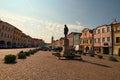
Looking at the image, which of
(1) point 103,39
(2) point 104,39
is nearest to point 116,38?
(2) point 104,39

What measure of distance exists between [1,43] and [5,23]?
31.4ft

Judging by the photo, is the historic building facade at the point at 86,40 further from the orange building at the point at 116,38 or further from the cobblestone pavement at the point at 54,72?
the cobblestone pavement at the point at 54,72

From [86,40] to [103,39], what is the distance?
11752 millimetres

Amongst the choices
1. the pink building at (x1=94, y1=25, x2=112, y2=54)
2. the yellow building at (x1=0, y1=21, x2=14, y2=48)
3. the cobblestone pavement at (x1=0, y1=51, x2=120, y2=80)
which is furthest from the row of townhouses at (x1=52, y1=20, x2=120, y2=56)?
the yellow building at (x1=0, y1=21, x2=14, y2=48)

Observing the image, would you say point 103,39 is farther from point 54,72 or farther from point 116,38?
point 54,72

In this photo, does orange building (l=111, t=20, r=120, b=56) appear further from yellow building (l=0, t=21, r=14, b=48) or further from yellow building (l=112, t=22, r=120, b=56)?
yellow building (l=0, t=21, r=14, b=48)

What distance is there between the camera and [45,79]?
835 cm

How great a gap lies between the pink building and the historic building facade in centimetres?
326

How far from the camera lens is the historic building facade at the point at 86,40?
177ft

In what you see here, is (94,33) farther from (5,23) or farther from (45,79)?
(45,79)

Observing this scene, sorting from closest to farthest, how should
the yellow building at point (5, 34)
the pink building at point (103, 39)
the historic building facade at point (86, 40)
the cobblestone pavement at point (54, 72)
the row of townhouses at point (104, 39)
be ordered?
1. the cobblestone pavement at point (54, 72)
2. the row of townhouses at point (104, 39)
3. the pink building at point (103, 39)
4. the historic building facade at point (86, 40)
5. the yellow building at point (5, 34)

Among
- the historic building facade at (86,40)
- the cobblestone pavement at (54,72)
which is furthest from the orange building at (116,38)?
the cobblestone pavement at (54,72)

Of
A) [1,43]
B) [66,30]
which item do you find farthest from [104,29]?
[1,43]

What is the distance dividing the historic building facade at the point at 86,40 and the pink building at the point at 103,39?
3.26m
